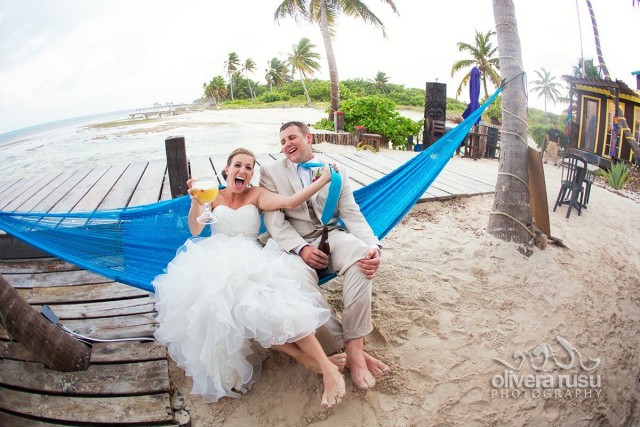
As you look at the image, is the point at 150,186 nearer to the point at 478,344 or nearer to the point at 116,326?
the point at 116,326

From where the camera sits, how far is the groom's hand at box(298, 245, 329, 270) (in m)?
1.80

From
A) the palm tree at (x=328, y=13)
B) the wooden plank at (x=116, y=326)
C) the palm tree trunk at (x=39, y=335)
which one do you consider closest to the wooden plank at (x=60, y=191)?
the wooden plank at (x=116, y=326)

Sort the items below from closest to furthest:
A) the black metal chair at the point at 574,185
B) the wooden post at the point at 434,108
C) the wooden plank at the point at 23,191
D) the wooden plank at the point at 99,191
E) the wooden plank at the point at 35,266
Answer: the wooden plank at the point at 35,266 → the wooden plank at the point at 99,191 → the wooden plank at the point at 23,191 → the black metal chair at the point at 574,185 → the wooden post at the point at 434,108

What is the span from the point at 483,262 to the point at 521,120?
101cm

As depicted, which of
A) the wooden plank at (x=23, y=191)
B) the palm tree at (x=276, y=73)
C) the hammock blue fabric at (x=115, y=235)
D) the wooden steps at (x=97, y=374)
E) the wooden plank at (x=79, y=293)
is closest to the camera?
the wooden steps at (x=97, y=374)

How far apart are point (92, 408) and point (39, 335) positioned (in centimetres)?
39

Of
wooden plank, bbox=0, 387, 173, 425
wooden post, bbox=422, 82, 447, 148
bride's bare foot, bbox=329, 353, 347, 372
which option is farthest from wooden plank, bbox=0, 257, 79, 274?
wooden post, bbox=422, 82, 447, 148

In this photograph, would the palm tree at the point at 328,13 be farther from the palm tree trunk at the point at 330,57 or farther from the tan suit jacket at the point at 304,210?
the tan suit jacket at the point at 304,210

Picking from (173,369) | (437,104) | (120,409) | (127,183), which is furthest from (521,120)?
(437,104)

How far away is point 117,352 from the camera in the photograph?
1788 mm

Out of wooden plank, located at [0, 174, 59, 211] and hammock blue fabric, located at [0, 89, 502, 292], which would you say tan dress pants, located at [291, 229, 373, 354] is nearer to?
hammock blue fabric, located at [0, 89, 502, 292]

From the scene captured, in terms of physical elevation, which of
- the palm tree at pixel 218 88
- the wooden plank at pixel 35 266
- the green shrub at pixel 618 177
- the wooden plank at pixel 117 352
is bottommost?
the green shrub at pixel 618 177

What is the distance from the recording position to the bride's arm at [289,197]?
1821 mm

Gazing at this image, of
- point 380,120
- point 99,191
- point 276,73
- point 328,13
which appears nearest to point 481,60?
point 328,13
